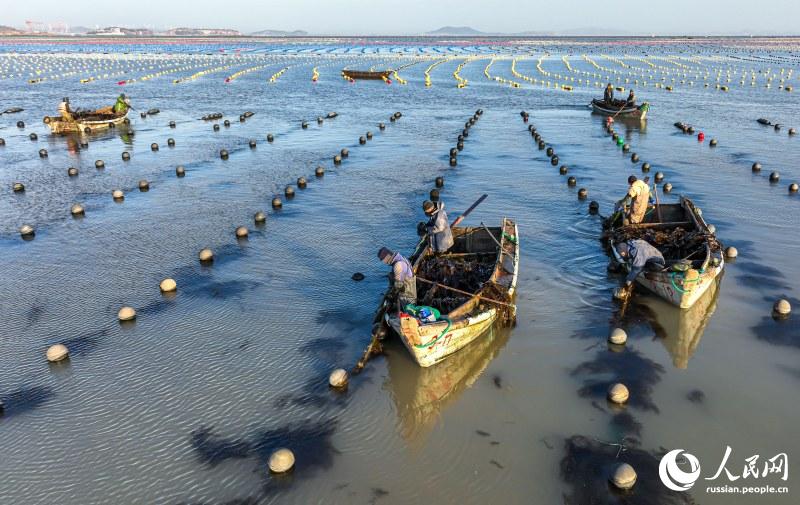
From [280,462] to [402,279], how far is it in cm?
495

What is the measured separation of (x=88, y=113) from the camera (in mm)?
42688

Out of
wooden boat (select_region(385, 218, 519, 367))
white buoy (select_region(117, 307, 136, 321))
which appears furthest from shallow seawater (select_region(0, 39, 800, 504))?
wooden boat (select_region(385, 218, 519, 367))

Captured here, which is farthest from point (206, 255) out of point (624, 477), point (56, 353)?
point (624, 477)

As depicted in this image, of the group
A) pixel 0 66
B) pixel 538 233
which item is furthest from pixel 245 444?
pixel 0 66

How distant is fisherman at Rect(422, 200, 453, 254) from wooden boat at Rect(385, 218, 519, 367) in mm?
373

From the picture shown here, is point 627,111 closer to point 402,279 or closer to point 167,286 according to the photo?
point 402,279

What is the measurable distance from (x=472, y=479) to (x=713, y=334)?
8110mm

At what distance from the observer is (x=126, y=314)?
15141mm

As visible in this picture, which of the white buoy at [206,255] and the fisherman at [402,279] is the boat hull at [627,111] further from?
the fisherman at [402,279]

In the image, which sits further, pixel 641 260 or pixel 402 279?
pixel 641 260

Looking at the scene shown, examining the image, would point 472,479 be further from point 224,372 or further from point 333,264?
point 333,264

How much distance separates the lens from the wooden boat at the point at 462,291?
496 inches

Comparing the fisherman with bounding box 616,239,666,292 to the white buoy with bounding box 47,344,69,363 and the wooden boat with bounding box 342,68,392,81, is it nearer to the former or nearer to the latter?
the white buoy with bounding box 47,344,69,363

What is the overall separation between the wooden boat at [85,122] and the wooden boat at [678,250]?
3729cm
